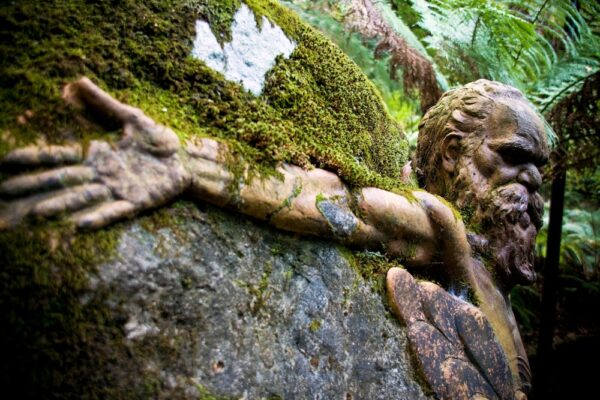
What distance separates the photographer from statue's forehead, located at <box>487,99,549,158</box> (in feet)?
7.22

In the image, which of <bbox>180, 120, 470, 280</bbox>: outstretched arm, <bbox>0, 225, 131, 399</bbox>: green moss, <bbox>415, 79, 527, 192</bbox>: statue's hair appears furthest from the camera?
<bbox>415, 79, 527, 192</bbox>: statue's hair

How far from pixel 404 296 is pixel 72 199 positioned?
124cm

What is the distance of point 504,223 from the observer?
222 cm

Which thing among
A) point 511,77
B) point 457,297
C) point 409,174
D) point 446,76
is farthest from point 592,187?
point 457,297

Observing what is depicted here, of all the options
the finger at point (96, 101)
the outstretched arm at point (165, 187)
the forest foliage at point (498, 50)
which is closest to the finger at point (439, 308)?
the outstretched arm at point (165, 187)

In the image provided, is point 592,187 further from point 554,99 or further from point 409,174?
point 409,174

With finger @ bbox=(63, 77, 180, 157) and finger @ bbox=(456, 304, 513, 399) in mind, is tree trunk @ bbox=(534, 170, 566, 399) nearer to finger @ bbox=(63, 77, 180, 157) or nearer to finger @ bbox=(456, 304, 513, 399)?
finger @ bbox=(456, 304, 513, 399)

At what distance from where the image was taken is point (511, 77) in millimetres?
4035

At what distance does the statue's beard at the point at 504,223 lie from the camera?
2.21 meters

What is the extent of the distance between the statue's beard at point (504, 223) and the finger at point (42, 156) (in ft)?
5.81

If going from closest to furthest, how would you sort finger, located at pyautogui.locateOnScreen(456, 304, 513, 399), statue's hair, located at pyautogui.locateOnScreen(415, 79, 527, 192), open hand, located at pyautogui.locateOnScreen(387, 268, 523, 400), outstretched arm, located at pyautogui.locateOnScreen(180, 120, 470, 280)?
outstretched arm, located at pyautogui.locateOnScreen(180, 120, 470, 280)
open hand, located at pyautogui.locateOnScreen(387, 268, 523, 400)
finger, located at pyautogui.locateOnScreen(456, 304, 513, 399)
statue's hair, located at pyautogui.locateOnScreen(415, 79, 527, 192)

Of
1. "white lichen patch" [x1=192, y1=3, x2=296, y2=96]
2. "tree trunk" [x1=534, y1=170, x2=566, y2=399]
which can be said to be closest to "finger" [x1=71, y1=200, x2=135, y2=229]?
"white lichen patch" [x1=192, y1=3, x2=296, y2=96]

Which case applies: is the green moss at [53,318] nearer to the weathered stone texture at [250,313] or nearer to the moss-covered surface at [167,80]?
the weathered stone texture at [250,313]

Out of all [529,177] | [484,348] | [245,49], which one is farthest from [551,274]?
[245,49]
